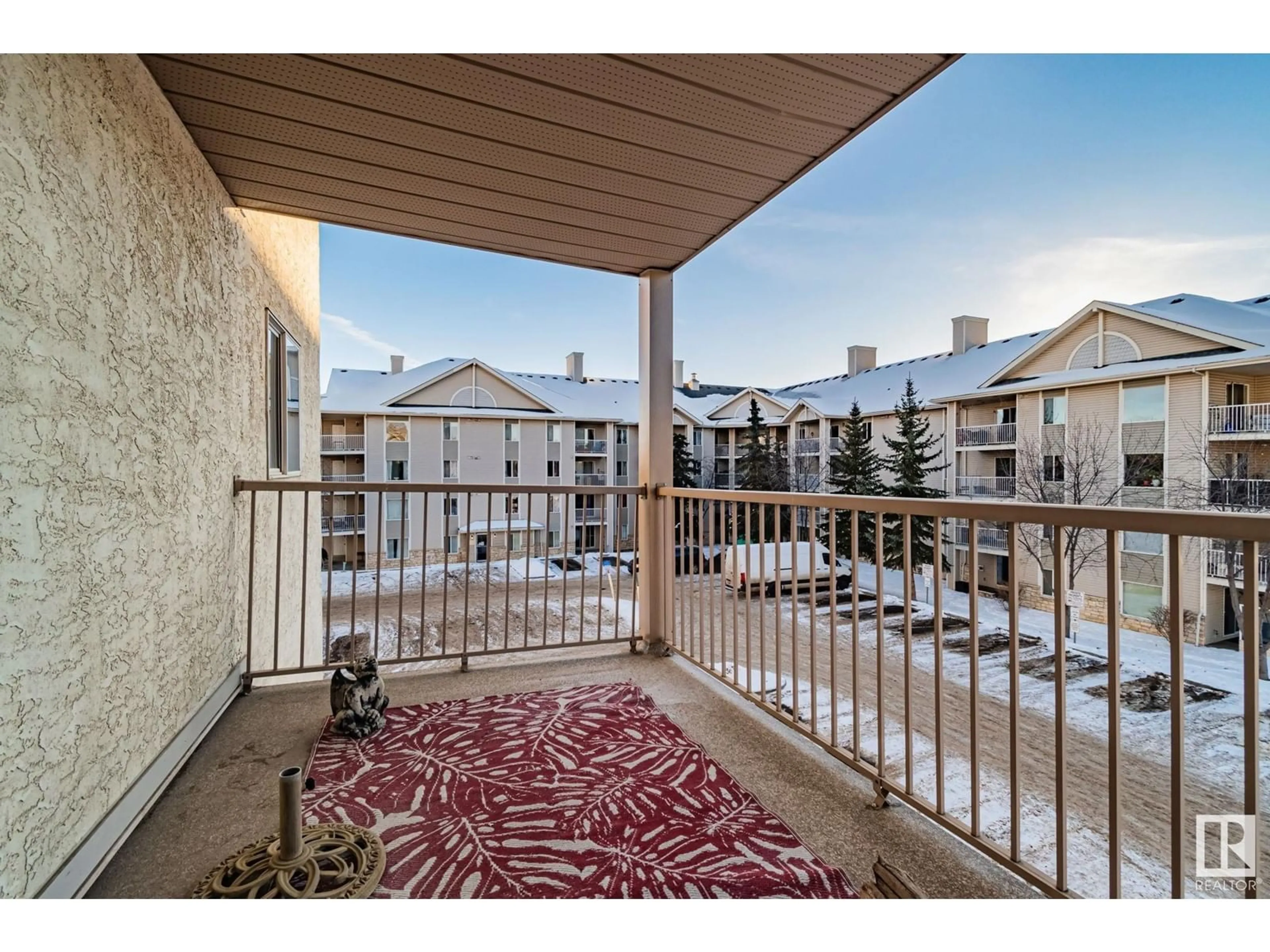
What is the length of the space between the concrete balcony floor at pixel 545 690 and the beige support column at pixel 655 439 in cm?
40

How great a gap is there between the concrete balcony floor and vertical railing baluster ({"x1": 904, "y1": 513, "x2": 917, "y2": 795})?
14 cm

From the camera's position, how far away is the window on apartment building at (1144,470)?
2.79 metres

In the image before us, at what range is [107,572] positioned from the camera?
1321mm

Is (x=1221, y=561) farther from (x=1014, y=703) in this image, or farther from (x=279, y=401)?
(x=279, y=401)

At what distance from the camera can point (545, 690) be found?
2.33 metres

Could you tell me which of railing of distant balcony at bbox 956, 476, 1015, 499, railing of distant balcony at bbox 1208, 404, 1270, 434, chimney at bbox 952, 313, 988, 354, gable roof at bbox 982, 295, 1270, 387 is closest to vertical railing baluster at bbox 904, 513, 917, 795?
railing of distant balcony at bbox 1208, 404, 1270, 434

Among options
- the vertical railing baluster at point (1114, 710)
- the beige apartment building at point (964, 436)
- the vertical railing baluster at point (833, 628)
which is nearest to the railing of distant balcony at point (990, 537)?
the beige apartment building at point (964, 436)

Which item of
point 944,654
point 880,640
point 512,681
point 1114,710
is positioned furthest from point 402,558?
point 1114,710

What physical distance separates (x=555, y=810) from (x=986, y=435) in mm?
4055

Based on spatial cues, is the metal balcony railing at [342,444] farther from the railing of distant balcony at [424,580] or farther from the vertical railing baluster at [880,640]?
the vertical railing baluster at [880,640]

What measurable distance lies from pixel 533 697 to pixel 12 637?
1.56 metres

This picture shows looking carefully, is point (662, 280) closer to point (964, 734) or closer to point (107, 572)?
point (107, 572)

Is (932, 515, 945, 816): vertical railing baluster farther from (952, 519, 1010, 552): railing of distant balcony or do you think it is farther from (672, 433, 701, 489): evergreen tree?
(672, 433, 701, 489): evergreen tree

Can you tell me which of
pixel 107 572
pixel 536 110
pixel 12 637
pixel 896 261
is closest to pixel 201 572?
pixel 107 572
